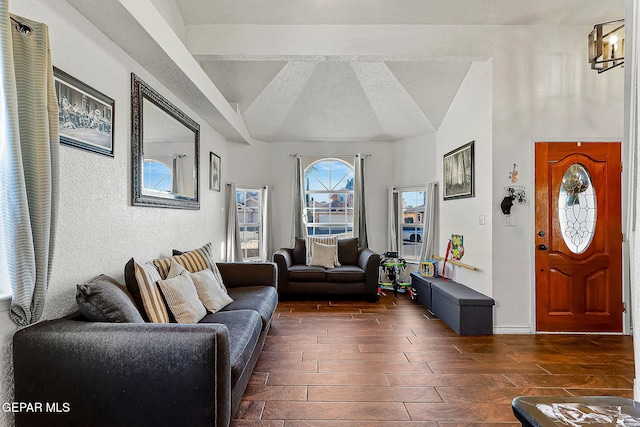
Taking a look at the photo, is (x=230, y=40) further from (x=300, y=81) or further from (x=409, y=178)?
(x=409, y=178)

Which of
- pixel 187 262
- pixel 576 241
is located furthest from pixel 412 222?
pixel 187 262

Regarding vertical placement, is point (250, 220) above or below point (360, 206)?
below

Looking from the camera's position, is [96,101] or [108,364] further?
[96,101]

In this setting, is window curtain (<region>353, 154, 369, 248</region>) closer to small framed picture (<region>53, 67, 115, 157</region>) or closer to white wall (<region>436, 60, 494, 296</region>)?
white wall (<region>436, 60, 494, 296</region>)

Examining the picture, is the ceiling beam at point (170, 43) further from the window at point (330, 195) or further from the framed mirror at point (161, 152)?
the window at point (330, 195)

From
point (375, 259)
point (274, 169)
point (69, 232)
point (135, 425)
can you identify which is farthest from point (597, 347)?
point (274, 169)

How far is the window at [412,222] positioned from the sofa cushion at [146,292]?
4352 millimetres

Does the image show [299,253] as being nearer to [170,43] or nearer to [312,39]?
[312,39]

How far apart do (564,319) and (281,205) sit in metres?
4.35

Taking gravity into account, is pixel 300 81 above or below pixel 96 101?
above

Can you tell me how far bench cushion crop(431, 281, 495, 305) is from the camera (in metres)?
3.49

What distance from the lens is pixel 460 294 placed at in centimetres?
366

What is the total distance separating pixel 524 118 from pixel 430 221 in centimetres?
204

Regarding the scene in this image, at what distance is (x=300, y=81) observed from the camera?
4.87 meters
